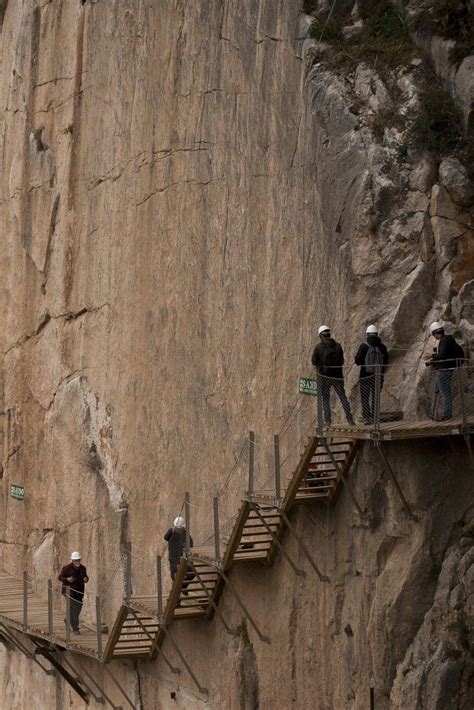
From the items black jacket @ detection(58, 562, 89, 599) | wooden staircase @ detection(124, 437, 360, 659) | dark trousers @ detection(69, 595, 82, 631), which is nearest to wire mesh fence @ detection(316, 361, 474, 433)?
wooden staircase @ detection(124, 437, 360, 659)

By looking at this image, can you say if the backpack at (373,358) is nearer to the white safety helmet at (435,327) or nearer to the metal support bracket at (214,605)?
the white safety helmet at (435,327)

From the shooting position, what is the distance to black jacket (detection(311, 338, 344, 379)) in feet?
69.4

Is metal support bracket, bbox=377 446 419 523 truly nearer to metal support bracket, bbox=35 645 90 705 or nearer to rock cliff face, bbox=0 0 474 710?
rock cliff face, bbox=0 0 474 710

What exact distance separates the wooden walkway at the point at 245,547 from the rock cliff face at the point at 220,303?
1.26 feet

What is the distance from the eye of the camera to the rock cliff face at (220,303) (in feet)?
68.8

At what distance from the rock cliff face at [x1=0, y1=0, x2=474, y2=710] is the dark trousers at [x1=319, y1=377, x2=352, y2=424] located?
29.7 inches

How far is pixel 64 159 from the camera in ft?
107

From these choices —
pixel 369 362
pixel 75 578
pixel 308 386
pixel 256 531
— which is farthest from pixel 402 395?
pixel 75 578

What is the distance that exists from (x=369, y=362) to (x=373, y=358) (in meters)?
0.08

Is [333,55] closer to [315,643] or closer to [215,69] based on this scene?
[215,69]

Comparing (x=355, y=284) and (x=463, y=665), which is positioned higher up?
(x=355, y=284)

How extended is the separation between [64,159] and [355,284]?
12.5 metres

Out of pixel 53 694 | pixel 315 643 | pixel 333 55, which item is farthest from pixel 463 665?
pixel 53 694

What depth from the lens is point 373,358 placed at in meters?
20.7
